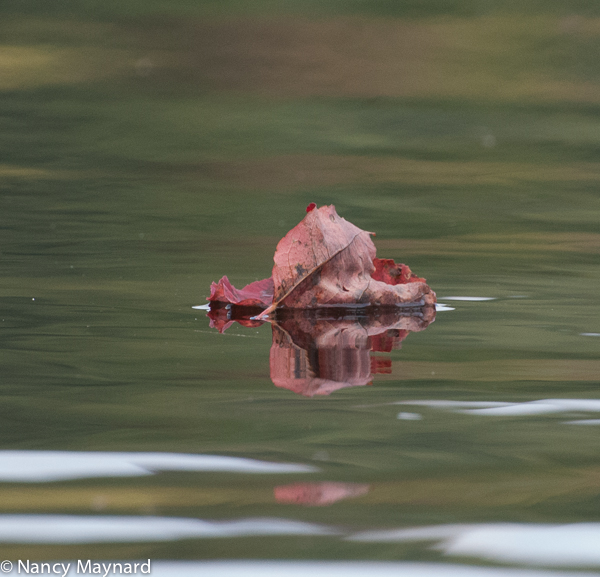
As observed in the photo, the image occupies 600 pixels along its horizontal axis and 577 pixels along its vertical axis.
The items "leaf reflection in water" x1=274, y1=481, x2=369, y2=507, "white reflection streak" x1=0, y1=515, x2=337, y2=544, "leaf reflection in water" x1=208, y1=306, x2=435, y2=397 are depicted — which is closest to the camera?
"white reflection streak" x1=0, y1=515, x2=337, y2=544

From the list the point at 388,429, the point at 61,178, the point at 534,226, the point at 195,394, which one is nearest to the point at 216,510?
the point at 388,429

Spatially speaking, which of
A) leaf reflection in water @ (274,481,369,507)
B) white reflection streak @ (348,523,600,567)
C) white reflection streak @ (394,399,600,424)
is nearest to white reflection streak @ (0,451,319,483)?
leaf reflection in water @ (274,481,369,507)

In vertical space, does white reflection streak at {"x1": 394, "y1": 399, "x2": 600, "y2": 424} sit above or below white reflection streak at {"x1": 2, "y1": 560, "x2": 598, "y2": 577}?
above

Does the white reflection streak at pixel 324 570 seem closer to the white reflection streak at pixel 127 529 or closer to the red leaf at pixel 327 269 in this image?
the white reflection streak at pixel 127 529

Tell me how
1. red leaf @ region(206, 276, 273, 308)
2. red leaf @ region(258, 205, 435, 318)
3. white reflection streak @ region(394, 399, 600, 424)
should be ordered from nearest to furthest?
white reflection streak @ region(394, 399, 600, 424), red leaf @ region(258, 205, 435, 318), red leaf @ region(206, 276, 273, 308)

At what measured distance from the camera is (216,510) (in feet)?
5.31

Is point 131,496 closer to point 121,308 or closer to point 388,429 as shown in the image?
point 388,429

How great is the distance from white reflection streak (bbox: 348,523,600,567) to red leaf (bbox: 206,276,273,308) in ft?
7.11

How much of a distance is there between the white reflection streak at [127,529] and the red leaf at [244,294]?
2106 millimetres

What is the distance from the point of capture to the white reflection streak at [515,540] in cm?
147

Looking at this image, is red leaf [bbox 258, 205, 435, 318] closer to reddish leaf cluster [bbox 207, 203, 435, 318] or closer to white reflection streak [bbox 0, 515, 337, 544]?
reddish leaf cluster [bbox 207, 203, 435, 318]

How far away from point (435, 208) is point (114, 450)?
5.04 meters

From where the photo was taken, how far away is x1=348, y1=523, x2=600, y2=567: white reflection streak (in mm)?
1469

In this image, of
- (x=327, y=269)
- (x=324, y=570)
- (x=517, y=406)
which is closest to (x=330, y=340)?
(x=327, y=269)
